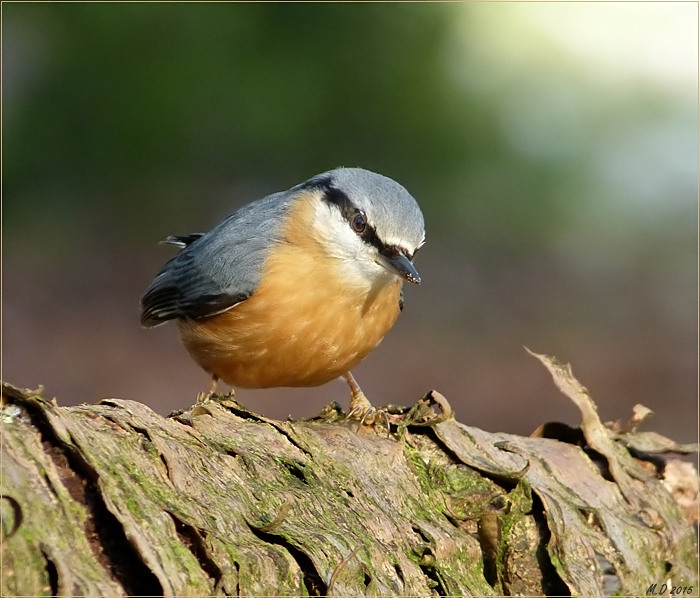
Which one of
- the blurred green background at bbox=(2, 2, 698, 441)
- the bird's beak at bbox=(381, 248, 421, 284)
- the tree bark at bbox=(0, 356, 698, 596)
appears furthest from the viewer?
the blurred green background at bbox=(2, 2, 698, 441)

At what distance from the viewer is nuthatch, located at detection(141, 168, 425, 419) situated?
3303 millimetres

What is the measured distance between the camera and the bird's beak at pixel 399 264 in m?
3.09

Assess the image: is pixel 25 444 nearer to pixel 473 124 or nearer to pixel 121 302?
pixel 473 124

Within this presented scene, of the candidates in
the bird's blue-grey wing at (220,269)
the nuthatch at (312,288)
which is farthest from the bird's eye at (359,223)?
the bird's blue-grey wing at (220,269)

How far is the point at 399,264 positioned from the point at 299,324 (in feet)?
1.39

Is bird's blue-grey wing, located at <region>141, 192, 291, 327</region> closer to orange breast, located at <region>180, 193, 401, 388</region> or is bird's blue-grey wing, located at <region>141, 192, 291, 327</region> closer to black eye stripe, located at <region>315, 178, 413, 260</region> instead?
orange breast, located at <region>180, 193, 401, 388</region>

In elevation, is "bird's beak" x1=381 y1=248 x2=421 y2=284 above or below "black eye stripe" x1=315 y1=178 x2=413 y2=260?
below

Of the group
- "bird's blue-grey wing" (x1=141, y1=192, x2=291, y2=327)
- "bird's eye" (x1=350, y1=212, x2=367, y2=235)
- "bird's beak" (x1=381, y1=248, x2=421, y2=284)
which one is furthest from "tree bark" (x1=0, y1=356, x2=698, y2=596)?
"bird's blue-grey wing" (x1=141, y1=192, x2=291, y2=327)

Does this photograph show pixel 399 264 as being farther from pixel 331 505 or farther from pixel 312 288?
pixel 331 505

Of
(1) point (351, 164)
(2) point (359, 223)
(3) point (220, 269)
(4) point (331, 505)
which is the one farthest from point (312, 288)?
→ (1) point (351, 164)

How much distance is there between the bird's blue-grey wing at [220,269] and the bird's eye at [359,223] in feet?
1.15

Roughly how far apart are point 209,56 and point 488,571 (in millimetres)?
6272

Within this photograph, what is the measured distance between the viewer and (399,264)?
3193mm

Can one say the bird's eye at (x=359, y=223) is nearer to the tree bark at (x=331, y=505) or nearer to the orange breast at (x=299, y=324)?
the orange breast at (x=299, y=324)
